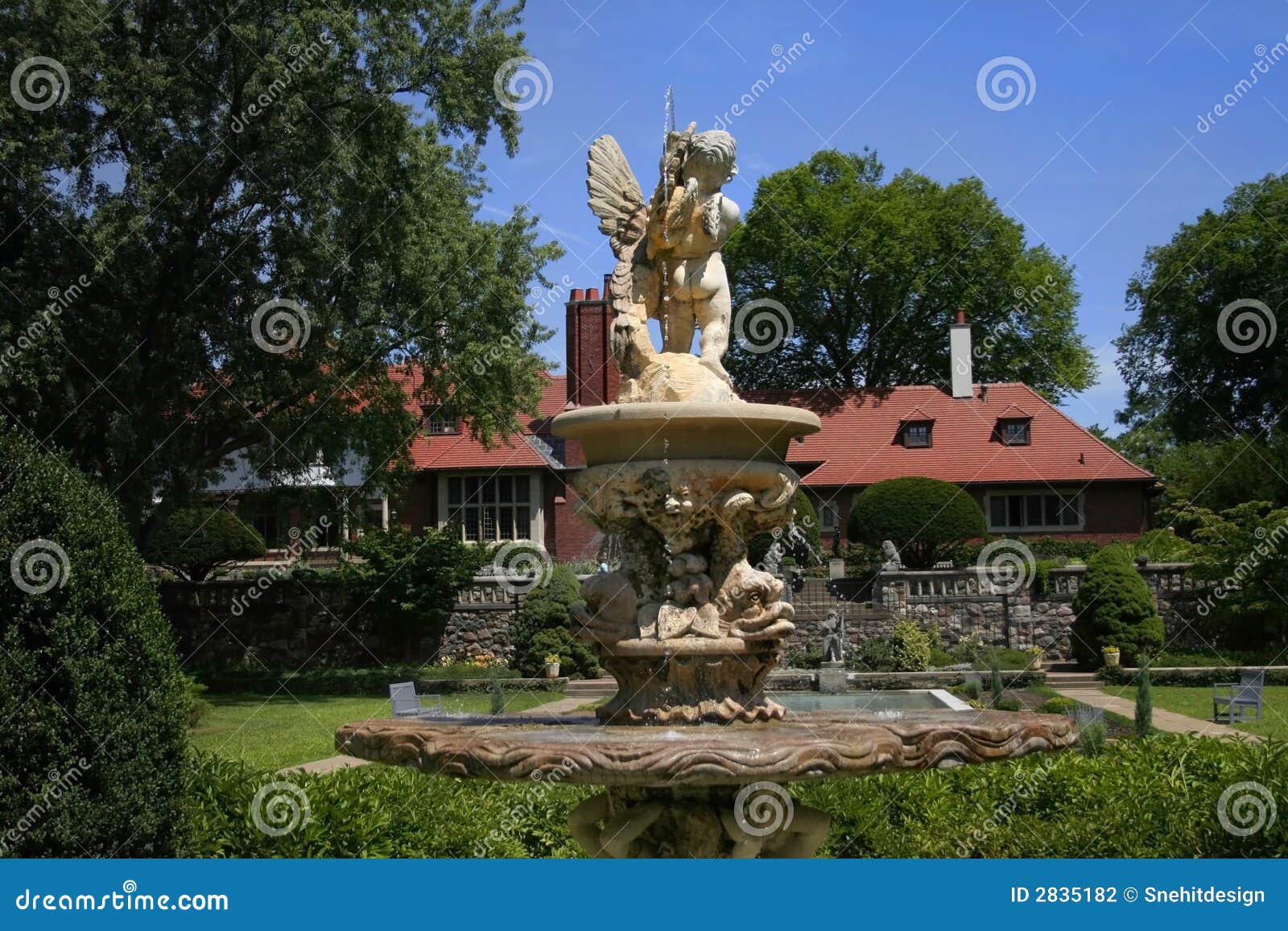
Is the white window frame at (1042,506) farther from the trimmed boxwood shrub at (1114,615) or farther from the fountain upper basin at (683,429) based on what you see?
the fountain upper basin at (683,429)

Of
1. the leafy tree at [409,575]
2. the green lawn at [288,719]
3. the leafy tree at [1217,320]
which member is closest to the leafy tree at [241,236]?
the green lawn at [288,719]

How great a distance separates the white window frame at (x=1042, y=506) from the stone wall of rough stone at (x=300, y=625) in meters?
16.5

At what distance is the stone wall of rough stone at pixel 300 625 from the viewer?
31328 mm

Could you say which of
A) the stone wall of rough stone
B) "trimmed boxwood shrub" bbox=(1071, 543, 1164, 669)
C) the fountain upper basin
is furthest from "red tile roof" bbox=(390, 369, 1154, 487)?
the fountain upper basin

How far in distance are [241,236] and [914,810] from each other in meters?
17.3

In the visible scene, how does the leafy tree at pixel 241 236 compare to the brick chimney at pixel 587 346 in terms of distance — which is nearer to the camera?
the leafy tree at pixel 241 236

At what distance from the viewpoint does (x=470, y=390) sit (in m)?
25.4

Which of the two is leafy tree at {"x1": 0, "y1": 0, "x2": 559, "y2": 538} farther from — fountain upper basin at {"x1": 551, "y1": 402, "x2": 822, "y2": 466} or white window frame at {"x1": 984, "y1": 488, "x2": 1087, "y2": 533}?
white window frame at {"x1": 984, "y1": 488, "x2": 1087, "y2": 533}

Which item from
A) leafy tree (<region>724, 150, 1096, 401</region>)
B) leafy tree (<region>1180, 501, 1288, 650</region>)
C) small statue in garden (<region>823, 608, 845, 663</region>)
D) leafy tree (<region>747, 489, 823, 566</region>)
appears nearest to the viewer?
leafy tree (<region>1180, 501, 1288, 650</region>)

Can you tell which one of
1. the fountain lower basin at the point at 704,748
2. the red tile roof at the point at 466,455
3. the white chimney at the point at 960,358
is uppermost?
the white chimney at the point at 960,358

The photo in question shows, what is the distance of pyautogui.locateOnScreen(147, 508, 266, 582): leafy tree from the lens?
3453cm

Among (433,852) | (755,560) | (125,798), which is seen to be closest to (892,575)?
(755,560)

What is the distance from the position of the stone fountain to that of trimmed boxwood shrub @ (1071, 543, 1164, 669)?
20.2m

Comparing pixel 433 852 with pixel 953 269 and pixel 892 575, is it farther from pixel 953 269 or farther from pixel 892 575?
pixel 953 269
